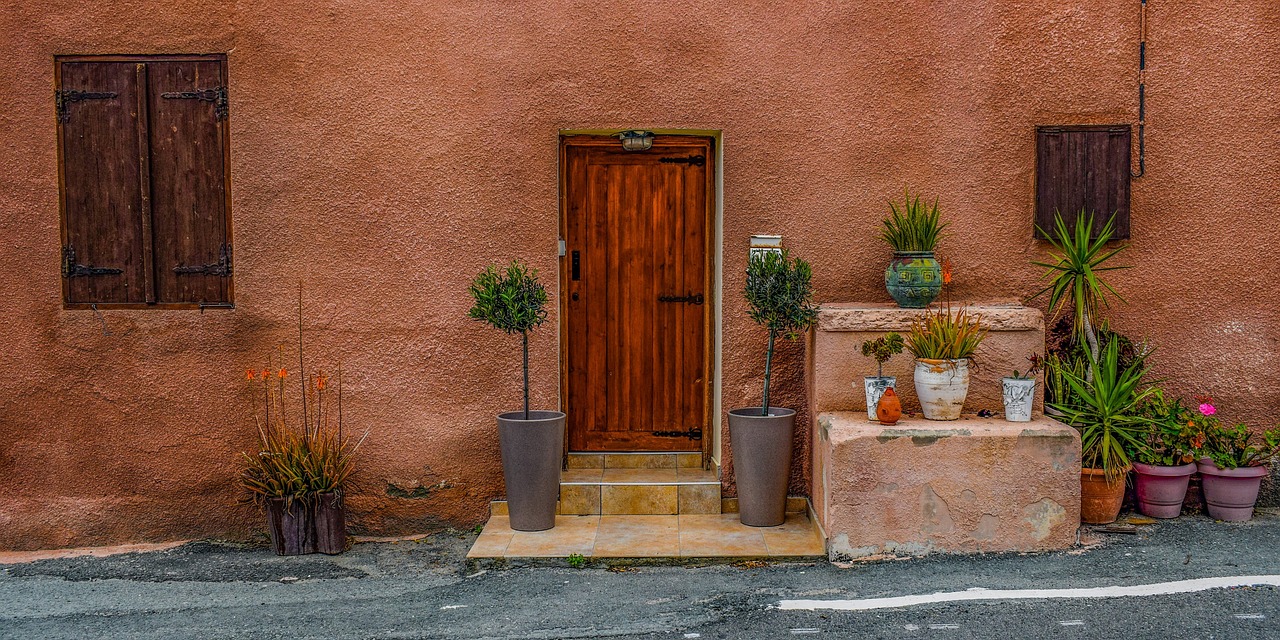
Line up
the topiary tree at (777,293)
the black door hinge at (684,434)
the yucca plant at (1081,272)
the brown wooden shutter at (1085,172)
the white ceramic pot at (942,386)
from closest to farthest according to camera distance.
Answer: the white ceramic pot at (942,386) < the topiary tree at (777,293) < the yucca plant at (1081,272) < the brown wooden shutter at (1085,172) < the black door hinge at (684,434)

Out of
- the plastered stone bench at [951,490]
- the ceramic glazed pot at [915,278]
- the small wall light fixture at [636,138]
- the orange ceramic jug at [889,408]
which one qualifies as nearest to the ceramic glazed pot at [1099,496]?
the plastered stone bench at [951,490]

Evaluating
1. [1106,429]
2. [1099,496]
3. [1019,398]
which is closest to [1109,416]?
[1106,429]

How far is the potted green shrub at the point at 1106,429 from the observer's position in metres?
5.32

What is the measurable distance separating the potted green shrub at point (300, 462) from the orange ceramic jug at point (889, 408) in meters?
3.13

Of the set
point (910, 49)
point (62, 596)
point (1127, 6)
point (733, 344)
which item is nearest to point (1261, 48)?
point (1127, 6)

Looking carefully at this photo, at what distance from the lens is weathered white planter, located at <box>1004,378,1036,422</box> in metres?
5.10

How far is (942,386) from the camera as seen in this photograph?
5.11 meters

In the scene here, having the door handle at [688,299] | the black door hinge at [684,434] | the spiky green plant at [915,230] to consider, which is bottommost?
the black door hinge at [684,434]

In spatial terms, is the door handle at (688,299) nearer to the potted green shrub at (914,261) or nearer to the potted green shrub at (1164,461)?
the potted green shrub at (914,261)

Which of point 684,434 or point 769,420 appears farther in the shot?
point 684,434

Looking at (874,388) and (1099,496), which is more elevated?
(874,388)

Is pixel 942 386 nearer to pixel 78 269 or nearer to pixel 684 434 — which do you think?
pixel 684 434

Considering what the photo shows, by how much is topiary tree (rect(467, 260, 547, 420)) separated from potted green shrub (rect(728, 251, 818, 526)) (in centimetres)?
123

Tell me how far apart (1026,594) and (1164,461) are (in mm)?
1802
